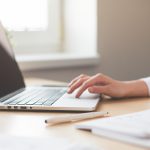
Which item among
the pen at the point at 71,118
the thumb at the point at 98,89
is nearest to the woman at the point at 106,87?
the thumb at the point at 98,89

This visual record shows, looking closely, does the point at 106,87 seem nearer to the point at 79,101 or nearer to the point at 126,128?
the point at 79,101

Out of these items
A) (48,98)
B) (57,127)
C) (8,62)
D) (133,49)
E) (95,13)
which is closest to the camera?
(57,127)

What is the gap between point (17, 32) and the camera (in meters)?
1.92

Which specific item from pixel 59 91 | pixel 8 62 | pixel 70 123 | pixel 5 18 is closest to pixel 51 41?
pixel 5 18

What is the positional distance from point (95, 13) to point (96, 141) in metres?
1.27

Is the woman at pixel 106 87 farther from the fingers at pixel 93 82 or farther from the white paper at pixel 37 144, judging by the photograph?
the white paper at pixel 37 144

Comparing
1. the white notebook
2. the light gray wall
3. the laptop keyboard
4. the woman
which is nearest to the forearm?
the woman

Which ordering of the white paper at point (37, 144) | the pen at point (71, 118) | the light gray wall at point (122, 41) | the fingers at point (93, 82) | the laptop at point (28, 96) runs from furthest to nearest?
the light gray wall at point (122, 41)
the fingers at point (93, 82)
the laptop at point (28, 96)
the pen at point (71, 118)
the white paper at point (37, 144)

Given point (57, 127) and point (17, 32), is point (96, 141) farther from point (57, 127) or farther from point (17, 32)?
point (17, 32)

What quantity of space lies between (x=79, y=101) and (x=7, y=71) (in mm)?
381

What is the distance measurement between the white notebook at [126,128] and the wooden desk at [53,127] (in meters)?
0.01

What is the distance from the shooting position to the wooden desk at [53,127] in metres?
0.62

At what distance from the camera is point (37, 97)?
1.00 meters

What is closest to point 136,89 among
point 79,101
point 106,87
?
point 106,87
